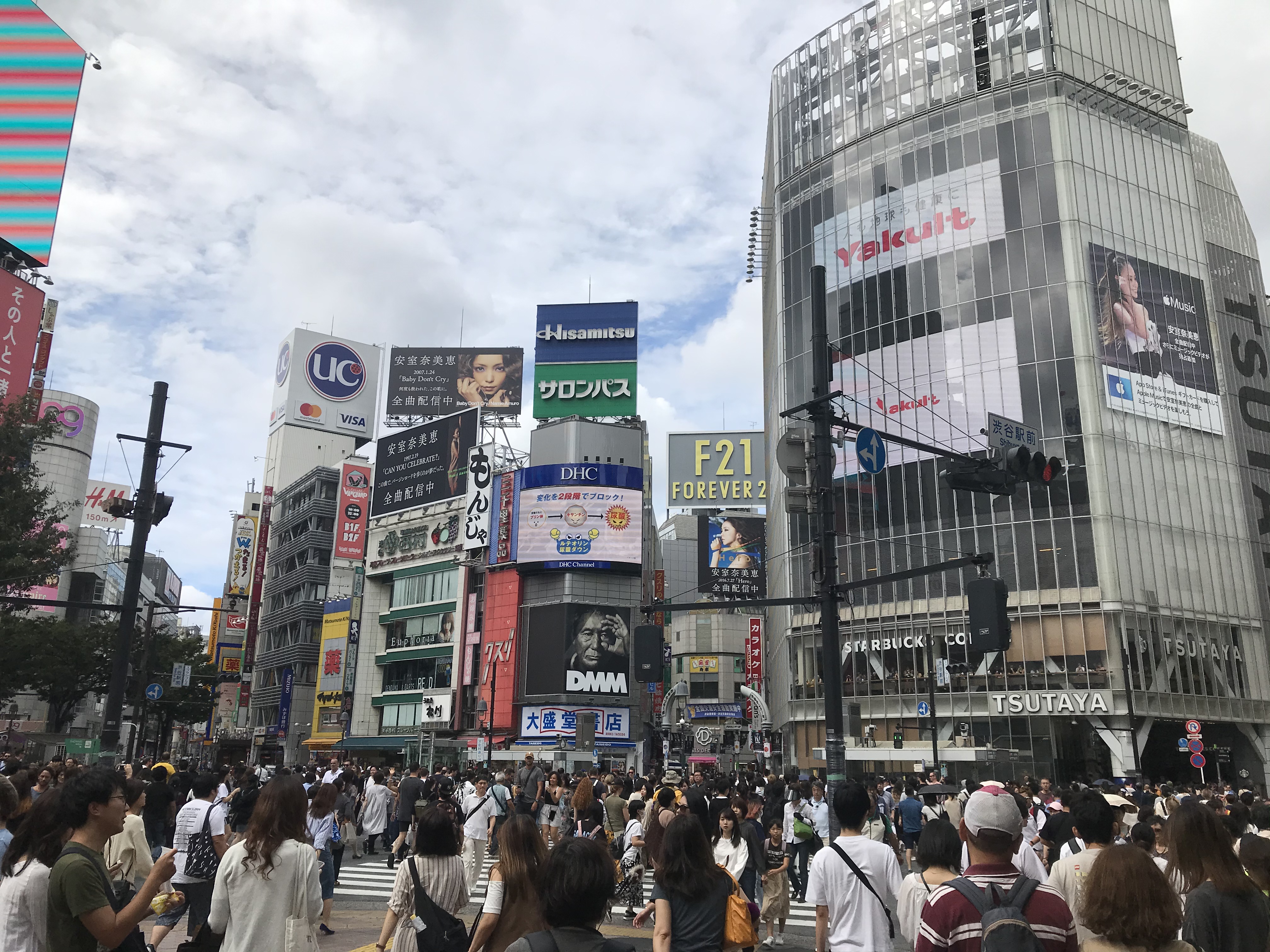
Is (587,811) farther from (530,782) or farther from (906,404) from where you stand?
(906,404)

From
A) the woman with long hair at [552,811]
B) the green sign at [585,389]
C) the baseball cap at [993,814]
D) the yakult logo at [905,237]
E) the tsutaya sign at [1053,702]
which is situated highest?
the yakult logo at [905,237]

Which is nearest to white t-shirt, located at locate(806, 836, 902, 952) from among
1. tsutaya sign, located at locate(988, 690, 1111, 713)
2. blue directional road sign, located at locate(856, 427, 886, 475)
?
blue directional road sign, located at locate(856, 427, 886, 475)

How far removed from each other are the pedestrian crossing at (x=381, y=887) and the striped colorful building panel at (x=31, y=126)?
170 feet

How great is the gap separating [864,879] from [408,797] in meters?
14.1

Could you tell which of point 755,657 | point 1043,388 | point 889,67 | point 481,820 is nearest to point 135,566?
point 481,820

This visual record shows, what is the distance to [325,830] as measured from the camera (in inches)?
500

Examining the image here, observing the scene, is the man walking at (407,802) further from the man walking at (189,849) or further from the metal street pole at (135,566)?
the man walking at (189,849)

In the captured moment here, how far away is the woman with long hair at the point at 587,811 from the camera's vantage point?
15.8 m

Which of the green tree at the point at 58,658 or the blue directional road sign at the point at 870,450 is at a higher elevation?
the blue directional road sign at the point at 870,450

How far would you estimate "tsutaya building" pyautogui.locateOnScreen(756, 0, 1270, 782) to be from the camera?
47125 millimetres

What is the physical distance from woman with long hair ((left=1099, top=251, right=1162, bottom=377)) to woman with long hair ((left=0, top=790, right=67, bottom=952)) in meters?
52.5

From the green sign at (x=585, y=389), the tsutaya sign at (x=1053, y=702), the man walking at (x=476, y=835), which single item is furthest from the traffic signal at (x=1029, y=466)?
the green sign at (x=585, y=389)

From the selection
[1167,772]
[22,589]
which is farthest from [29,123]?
[1167,772]

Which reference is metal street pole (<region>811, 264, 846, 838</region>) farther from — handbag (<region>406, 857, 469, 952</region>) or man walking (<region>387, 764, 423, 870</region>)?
man walking (<region>387, 764, 423, 870</region>)
